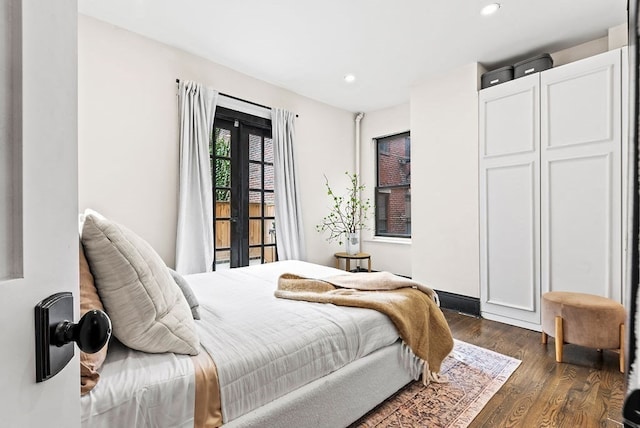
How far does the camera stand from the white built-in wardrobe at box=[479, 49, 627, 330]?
2.53 meters

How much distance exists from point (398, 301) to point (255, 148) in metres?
2.66

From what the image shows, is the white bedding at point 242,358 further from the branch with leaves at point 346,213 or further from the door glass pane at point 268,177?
the branch with leaves at point 346,213

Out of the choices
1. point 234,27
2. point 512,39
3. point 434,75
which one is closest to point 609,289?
point 512,39

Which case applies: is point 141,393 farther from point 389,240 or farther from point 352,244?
point 389,240

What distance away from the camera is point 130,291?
3.61 ft

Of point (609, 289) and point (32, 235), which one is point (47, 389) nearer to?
point (32, 235)

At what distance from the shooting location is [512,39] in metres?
2.90

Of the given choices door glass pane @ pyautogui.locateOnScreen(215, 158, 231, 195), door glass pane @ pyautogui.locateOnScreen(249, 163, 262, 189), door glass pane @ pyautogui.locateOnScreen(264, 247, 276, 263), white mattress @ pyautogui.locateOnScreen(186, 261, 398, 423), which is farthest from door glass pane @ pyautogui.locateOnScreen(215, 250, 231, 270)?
white mattress @ pyautogui.locateOnScreen(186, 261, 398, 423)

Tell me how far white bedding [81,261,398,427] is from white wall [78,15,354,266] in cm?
122

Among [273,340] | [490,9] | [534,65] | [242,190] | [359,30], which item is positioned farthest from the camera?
[242,190]

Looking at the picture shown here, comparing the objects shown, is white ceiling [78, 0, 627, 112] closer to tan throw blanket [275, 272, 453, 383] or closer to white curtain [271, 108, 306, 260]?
white curtain [271, 108, 306, 260]

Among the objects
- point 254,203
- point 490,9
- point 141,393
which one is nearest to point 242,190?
point 254,203

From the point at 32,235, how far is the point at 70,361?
207 millimetres

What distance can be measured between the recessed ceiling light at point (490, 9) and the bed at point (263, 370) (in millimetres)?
2532
